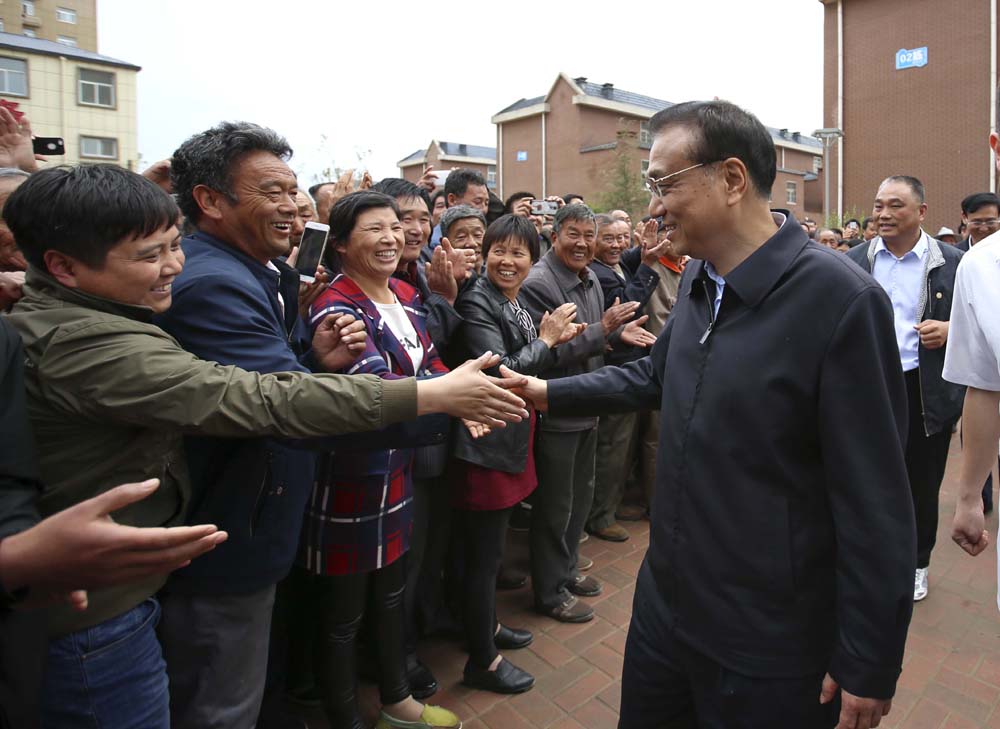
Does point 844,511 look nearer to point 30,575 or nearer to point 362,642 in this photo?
point 30,575

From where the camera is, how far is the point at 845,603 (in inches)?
57.0

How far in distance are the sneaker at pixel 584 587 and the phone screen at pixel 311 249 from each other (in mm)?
2481

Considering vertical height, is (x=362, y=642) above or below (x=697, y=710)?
below

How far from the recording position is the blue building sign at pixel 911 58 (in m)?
23.7

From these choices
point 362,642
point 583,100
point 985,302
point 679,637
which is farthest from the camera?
point 583,100

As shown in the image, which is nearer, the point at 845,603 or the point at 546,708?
the point at 845,603

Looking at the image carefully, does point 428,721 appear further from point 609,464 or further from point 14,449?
point 609,464

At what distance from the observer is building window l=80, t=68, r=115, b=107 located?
26406 millimetres

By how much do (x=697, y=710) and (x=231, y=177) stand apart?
6.57 feet

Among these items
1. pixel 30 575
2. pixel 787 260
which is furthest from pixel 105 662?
pixel 787 260

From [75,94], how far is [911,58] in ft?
105

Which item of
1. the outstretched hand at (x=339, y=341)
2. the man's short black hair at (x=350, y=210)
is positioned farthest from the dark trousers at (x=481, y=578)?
the man's short black hair at (x=350, y=210)

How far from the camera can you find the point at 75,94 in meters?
26.1

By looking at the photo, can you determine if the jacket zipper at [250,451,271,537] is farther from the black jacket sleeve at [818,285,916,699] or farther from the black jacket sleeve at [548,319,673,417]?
the black jacket sleeve at [818,285,916,699]
